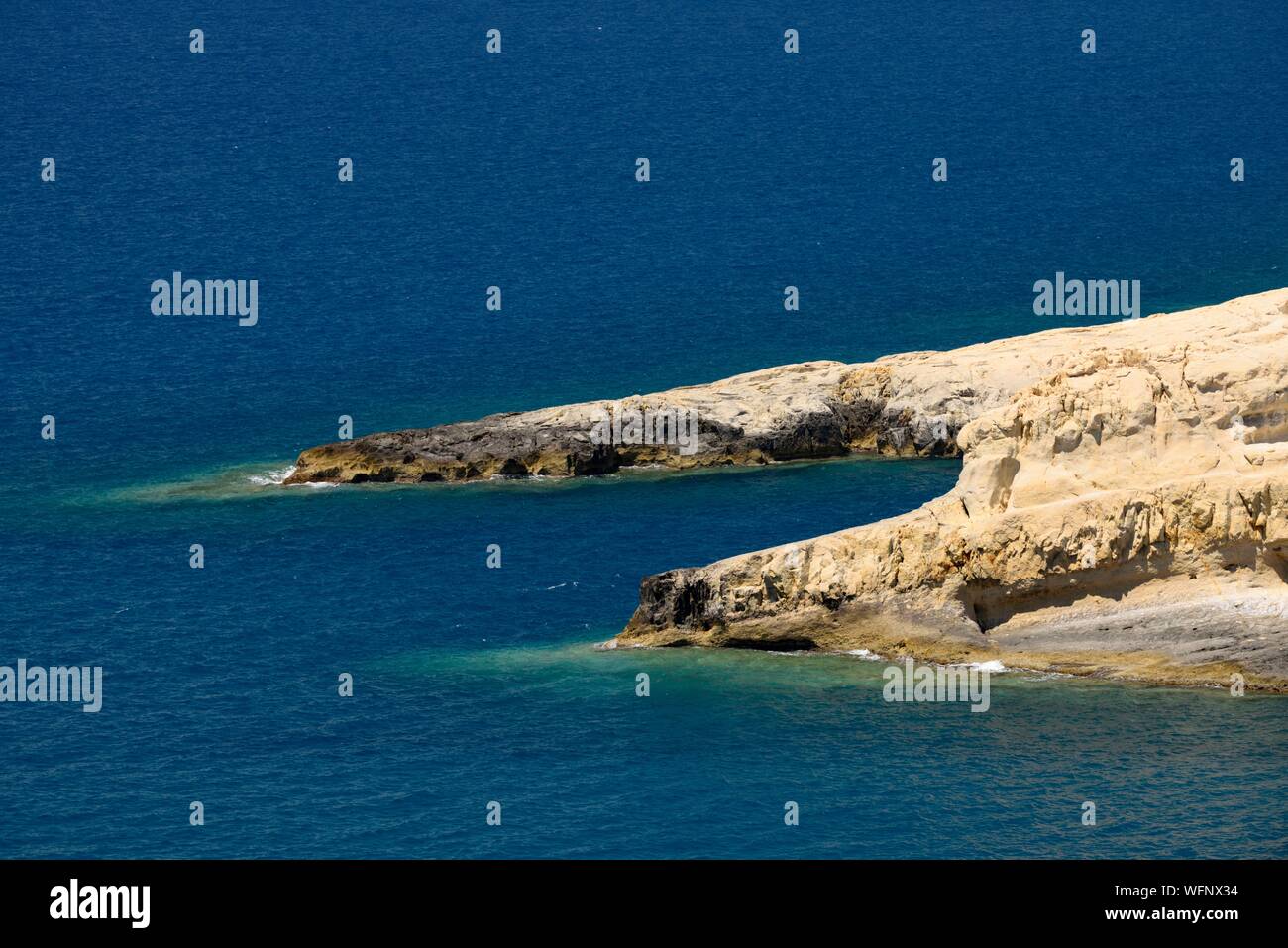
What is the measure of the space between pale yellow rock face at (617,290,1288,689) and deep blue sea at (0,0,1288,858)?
1707mm

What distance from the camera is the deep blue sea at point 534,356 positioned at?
70.4m

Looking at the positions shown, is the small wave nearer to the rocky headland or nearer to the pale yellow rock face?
the rocky headland

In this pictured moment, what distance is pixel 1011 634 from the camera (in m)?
77.4

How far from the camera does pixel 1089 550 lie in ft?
248

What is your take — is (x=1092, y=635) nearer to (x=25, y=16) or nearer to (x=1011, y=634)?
(x=1011, y=634)

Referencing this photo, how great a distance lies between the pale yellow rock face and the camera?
74625 millimetres

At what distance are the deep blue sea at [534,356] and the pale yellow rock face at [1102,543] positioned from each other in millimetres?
1707

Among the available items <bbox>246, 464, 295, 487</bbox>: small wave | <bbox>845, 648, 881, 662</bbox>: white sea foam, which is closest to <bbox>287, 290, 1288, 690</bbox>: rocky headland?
<bbox>845, 648, 881, 662</bbox>: white sea foam

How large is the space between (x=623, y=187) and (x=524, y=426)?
200 feet

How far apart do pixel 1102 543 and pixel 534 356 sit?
234 feet

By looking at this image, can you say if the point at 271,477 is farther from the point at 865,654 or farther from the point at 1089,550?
the point at 1089,550

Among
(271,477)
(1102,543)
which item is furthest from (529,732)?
(271,477)

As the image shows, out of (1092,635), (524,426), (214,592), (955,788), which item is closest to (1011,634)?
(1092,635)

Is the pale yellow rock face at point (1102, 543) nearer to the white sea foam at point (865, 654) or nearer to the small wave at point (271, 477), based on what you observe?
the white sea foam at point (865, 654)
